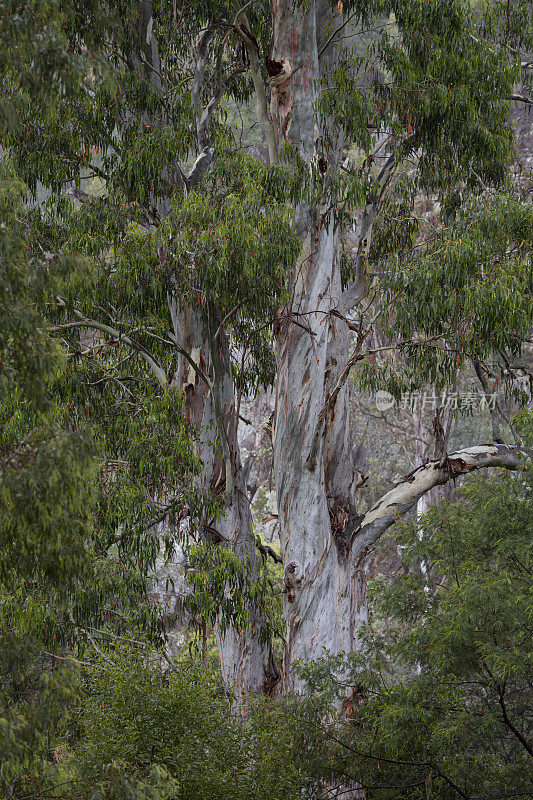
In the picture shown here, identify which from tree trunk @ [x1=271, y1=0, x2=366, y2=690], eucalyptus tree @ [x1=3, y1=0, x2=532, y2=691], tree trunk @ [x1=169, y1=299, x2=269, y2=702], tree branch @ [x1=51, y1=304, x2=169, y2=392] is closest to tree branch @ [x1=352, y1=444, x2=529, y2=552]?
eucalyptus tree @ [x1=3, y1=0, x2=532, y2=691]

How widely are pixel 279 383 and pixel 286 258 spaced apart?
1363 millimetres

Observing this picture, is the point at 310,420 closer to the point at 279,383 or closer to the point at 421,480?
the point at 279,383

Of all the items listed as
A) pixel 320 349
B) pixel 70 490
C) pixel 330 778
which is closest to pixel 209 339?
pixel 320 349

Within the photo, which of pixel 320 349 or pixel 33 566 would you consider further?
pixel 320 349

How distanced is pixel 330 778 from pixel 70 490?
9.58 ft

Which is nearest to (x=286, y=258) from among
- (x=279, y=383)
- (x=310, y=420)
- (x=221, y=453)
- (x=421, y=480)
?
(x=279, y=383)

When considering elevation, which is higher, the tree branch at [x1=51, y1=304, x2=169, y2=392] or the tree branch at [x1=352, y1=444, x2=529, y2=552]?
the tree branch at [x1=51, y1=304, x2=169, y2=392]

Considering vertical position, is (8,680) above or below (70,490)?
below

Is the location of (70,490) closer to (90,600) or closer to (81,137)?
(90,600)

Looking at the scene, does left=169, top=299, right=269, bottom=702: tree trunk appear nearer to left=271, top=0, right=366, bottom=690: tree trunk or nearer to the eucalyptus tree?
the eucalyptus tree

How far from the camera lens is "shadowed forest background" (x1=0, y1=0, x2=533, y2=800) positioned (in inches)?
201

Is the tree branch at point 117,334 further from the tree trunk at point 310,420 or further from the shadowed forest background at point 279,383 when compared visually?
the tree trunk at point 310,420

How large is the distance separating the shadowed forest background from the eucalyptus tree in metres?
0.03

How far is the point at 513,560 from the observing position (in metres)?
6.08
